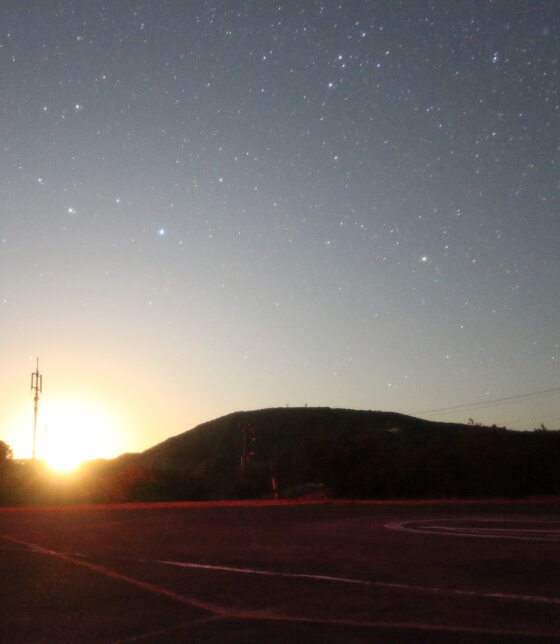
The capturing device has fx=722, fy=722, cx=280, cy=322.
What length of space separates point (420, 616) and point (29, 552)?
755cm

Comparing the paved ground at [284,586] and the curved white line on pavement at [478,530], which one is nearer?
the paved ground at [284,586]

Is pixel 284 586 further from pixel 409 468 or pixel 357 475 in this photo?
pixel 357 475

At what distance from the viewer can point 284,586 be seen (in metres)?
8.01

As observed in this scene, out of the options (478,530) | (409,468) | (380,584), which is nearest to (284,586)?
(380,584)

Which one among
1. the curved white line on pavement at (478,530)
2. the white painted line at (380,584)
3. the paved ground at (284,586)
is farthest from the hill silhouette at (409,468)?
the white painted line at (380,584)

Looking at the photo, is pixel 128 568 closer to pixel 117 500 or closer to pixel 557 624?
pixel 557 624

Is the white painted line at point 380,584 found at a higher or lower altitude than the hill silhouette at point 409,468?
lower

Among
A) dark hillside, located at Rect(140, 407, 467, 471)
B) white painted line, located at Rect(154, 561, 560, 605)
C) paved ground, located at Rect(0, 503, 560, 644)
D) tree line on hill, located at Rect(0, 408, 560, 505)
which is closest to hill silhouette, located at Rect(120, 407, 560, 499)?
tree line on hill, located at Rect(0, 408, 560, 505)

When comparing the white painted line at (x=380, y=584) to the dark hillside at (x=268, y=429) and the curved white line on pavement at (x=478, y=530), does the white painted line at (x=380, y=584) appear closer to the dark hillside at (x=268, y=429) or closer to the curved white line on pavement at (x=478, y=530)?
the curved white line on pavement at (x=478, y=530)

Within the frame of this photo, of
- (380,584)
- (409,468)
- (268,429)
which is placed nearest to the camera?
(380,584)

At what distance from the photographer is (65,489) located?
128 feet

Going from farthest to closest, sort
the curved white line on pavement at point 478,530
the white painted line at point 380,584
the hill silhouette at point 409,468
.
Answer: the hill silhouette at point 409,468, the curved white line on pavement at point 478,530, the white painted line at point 380,584

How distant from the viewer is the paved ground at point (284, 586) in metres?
6.01

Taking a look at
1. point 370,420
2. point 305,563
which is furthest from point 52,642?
point 370,420
